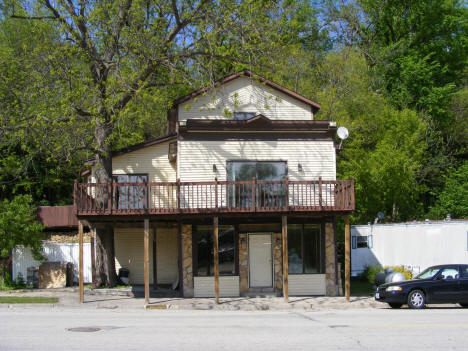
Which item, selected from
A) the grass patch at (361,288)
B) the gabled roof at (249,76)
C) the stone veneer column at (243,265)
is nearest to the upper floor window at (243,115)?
the gabled roof at (249,76)

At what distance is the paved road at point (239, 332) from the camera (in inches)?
412

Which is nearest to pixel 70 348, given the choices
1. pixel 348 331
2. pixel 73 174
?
pixel 348 331

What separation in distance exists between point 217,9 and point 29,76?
8.81 metres

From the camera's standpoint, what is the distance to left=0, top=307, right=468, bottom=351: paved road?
10.5 metres

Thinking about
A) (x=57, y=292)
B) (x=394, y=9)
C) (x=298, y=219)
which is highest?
(x=394, y=9)

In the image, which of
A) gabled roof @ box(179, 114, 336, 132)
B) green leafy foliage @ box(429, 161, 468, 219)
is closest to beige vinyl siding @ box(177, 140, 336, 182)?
gabled roof @ box(179, 114, 336, 132)

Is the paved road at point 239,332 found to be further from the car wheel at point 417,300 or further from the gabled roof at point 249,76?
the gabled roof at point 249,76

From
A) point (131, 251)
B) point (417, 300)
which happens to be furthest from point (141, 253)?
point (417, 300)

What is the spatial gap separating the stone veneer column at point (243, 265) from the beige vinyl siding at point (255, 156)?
8.57 feet

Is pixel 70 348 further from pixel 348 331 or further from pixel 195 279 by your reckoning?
pixel 195 279

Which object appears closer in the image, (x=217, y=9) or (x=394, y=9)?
(x=217, y=9)

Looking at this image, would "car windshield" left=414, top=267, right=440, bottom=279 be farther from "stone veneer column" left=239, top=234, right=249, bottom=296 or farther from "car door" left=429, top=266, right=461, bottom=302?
"stone veneer column" left=239, top=234, right=249, bottom=296

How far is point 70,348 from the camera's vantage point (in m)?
10.1

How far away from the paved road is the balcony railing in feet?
17.4
